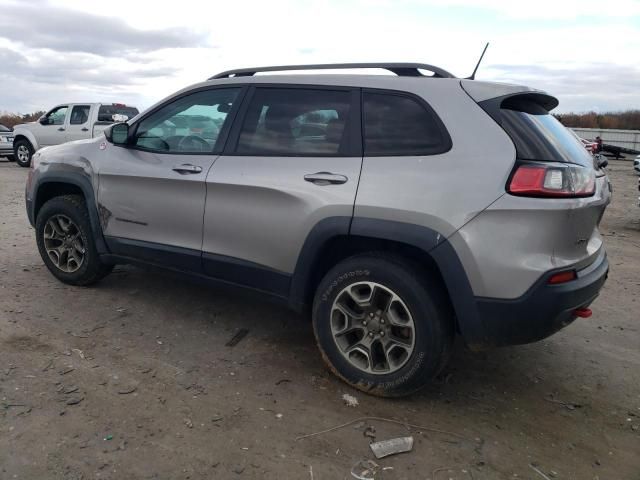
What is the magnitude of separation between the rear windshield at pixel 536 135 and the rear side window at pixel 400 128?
344mm

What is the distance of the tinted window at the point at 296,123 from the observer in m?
3.37

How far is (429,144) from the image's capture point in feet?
9.94

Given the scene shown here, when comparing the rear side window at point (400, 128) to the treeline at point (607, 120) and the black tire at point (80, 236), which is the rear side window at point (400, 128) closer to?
the black tire at point (80, 236)

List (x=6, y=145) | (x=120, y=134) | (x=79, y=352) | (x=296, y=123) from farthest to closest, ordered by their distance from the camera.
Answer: (x=6, y=145), (x=120, y=134), (x=79, y=352), (x=296, y=123)

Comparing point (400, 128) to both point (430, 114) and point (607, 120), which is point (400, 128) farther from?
point (607, 120)

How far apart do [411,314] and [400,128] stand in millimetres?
1047

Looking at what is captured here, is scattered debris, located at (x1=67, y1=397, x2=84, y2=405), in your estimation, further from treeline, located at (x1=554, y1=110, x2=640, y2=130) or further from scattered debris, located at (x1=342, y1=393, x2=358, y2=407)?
treeline, located at (x1=554, y1=110, x2=640, y2=130)

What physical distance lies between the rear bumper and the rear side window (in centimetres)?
86

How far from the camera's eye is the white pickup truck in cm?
1488

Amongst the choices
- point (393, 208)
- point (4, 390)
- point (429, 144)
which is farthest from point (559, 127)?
point (4, 390)

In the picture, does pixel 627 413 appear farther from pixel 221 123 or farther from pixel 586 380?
pixel 221 123

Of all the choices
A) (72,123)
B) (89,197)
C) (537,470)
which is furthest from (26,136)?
(537,470)

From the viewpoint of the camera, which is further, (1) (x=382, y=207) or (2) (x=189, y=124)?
(2) (x=189, y=124)

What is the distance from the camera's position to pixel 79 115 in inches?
596
